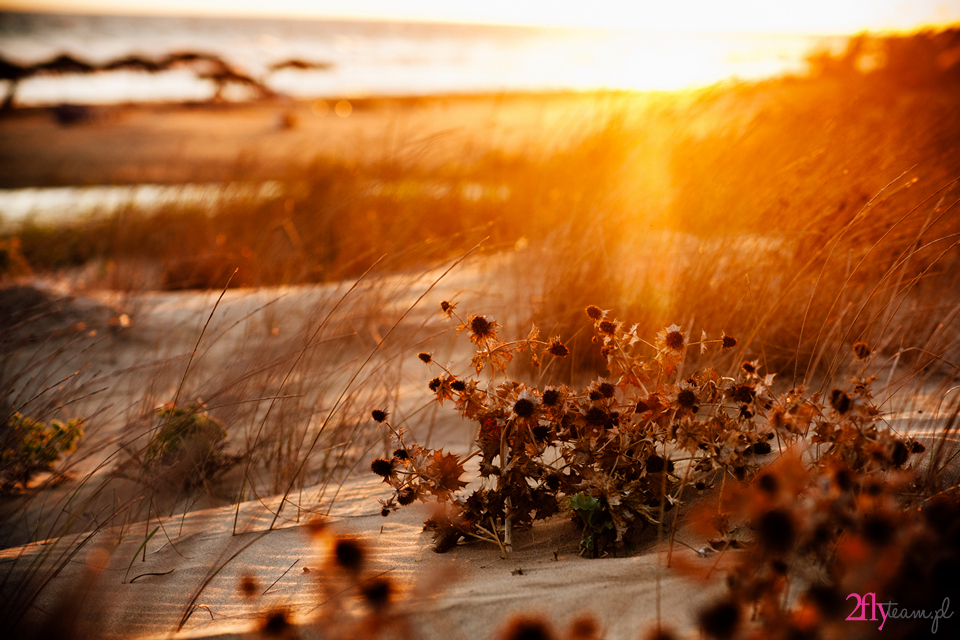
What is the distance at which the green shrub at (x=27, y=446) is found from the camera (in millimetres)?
2191

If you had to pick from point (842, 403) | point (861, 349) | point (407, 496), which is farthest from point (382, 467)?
point (861, 349)

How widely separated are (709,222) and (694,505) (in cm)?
175

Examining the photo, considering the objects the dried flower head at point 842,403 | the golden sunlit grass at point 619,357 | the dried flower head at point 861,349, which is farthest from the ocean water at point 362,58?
A: the dried flower head at point 842,403

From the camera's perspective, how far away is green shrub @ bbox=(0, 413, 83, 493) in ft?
7.19

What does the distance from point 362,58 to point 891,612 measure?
45661 mm

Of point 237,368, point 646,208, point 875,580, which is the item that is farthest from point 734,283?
point 237,368

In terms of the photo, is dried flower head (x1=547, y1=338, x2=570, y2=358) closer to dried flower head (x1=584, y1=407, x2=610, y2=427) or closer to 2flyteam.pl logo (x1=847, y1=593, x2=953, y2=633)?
dried flower head (x1=584, y1=407, x2=610, y2=427)

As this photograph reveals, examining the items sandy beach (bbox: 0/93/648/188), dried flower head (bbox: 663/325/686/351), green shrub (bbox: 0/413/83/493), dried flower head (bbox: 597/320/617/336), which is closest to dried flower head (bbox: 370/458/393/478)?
dried flower head (bbox: 597/320/617/336)

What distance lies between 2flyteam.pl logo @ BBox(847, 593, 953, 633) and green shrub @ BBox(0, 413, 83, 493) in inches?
96.0

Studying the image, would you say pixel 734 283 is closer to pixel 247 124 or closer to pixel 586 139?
pixel 586 139

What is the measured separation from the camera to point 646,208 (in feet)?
10.9

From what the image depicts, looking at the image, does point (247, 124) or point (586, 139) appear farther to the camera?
point (247, 124)

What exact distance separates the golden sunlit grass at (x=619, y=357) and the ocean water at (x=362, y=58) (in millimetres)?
647

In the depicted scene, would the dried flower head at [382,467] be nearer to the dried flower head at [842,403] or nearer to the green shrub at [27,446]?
the dried flower head at [842,403]
